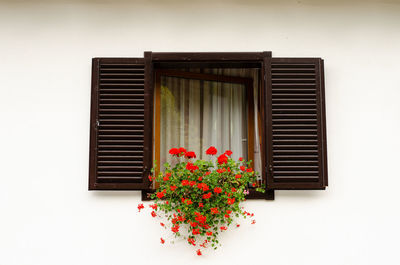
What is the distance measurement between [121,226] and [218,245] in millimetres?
784

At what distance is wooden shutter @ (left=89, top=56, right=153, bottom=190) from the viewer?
258cm

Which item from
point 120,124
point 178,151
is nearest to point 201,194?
point 178,151

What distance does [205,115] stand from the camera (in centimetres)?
315

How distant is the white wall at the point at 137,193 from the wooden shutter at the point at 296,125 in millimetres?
148

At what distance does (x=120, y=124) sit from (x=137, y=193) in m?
0.57

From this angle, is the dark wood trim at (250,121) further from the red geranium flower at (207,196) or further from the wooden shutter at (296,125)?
the red geranium flower at (207,196)

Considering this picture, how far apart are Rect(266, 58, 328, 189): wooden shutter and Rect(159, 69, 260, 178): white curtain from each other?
413 mm

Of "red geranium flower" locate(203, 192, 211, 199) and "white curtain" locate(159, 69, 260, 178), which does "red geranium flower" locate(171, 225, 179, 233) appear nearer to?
"red geranium flower" locate(203, 192, 211, 199)

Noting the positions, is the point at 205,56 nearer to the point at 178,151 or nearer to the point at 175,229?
the point at 178,151
